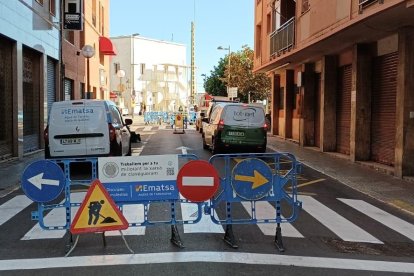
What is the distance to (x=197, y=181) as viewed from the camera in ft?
22.2

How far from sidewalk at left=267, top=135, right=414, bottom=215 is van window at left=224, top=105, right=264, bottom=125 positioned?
208cm

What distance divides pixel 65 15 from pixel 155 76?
55.3 m

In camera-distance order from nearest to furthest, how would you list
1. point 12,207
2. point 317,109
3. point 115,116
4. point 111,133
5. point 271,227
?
1. point 271,227
2. point 12,207
3. point 111,133
4. point 115,116
5. point 317,109

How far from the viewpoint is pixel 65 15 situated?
22453 mm

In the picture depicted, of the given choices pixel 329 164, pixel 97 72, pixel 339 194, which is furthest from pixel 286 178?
pixel 97 72

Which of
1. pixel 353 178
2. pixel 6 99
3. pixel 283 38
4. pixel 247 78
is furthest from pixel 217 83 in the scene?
pixel 353 178

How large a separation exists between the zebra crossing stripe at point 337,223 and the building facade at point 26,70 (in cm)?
1010

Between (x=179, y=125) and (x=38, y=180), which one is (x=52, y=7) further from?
(x=38, y=180)

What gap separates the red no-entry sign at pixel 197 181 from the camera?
677cm

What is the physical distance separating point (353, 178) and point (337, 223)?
→ 553 cm

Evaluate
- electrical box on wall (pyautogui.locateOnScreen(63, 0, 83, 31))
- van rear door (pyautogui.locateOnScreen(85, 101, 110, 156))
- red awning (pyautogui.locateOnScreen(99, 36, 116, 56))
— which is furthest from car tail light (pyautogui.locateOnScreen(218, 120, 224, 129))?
red awning (pyautogui.locateOnScreen(99, 36, 116, 56))

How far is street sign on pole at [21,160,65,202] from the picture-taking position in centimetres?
664

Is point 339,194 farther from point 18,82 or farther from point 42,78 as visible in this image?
point 42,78

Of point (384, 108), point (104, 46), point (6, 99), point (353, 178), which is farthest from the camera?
point (104, 46)
